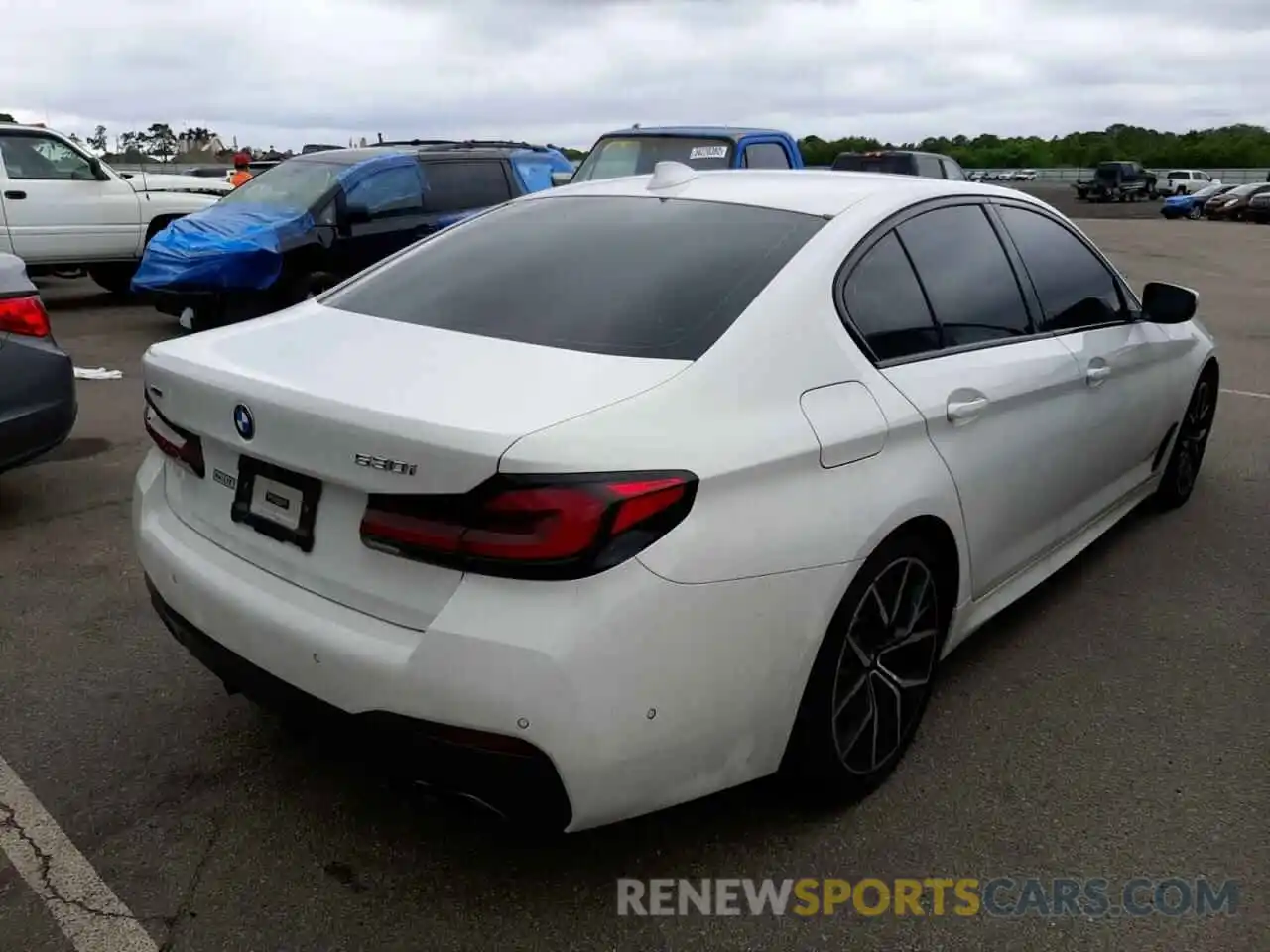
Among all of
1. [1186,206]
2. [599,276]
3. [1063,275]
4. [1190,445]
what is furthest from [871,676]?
[1186,206]

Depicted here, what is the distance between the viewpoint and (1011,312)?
3.53 metres

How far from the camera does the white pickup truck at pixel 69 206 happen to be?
10680 millimetres

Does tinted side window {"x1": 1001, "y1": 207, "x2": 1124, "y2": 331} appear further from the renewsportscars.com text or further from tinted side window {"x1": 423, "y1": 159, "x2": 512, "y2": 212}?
tinted side window {"x1": 423, "y1": 159, "x2": 512, "y2": 212}

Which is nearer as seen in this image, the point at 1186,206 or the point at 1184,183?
the point at 1186,206

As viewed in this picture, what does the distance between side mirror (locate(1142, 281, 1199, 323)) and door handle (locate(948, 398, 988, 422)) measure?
1.75 meters

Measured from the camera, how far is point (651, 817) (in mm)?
2771

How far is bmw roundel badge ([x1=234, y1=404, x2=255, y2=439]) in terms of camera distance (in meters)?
2.39

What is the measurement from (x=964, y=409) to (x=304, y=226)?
7.44m

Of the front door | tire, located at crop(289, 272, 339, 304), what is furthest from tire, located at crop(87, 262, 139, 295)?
tire, located at crop(289, 272, 339, 304)

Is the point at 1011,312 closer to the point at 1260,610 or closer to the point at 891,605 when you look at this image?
the point at 891,605

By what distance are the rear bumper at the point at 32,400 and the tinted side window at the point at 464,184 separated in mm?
5546

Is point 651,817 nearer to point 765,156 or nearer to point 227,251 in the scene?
point 227,251

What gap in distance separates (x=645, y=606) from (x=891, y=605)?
0.95m

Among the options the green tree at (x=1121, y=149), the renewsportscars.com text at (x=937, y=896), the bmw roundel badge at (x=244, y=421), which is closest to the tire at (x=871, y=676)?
the renewsportscars.com text at (x=937, y=896)
